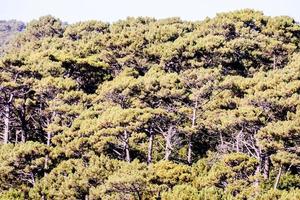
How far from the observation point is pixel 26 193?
2041 cm

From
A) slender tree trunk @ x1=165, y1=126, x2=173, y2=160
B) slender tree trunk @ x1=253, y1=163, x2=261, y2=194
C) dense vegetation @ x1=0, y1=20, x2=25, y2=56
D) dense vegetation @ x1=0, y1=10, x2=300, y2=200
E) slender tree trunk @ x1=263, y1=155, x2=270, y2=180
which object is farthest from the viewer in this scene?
dense vegetation @ x1=0, y1=20, x2=25, y2=56

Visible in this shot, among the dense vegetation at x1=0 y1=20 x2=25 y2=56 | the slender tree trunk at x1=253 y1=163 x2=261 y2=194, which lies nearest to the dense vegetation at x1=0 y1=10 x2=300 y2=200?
the slender tree trunk at x1=253 y1=163 x2=261 y2=194

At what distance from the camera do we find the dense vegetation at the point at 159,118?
1947cm

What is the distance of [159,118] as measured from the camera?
24422mm

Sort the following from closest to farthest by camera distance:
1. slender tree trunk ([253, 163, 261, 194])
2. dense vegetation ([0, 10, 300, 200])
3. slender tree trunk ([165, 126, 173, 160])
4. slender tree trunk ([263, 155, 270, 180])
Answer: slender tree trunk ([253, 163, 261, 194]) → dense vegetation ([0, 10, 300, 200]) → slender tree trunk ([263, 155, 270, 180]) → slender tree trunk ([165, 126, 173, 160])

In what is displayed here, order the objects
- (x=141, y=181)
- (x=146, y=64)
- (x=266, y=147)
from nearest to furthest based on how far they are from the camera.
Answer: (x=141, y=181) < (x=266, y=147) < (x=146, y=64)

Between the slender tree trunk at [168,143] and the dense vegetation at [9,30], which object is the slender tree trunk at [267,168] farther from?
the dense vegetation at [9,30]

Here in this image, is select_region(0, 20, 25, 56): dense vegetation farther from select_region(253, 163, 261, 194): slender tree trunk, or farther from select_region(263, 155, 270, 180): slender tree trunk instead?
select_region(253, 163, 261, 194): slender tree trunk

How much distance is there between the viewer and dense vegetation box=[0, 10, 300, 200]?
63.9ft

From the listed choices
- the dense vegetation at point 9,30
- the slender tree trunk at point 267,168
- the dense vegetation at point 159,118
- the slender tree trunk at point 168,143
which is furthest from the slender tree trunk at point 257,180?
the dense vegetation at point 9,30

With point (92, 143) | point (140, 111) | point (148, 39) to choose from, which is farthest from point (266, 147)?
point (148, 39)

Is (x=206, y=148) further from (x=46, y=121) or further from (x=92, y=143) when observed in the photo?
(x=46, y=121)

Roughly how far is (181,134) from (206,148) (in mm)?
1864

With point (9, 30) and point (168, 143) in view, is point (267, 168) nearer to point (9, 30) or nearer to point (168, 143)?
point (168, 143)
